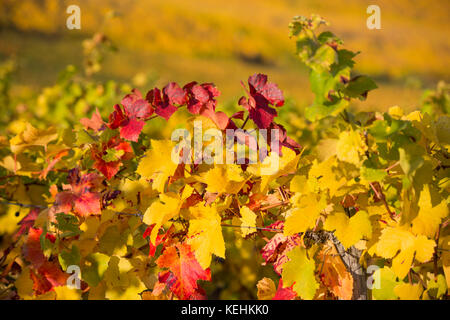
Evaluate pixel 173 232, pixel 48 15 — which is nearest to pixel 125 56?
pixel 48 15

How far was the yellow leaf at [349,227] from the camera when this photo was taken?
83 cm

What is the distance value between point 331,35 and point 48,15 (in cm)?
1833

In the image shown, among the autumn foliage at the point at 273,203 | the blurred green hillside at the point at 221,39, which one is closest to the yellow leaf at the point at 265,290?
the autumn foliage at the point at 273,203

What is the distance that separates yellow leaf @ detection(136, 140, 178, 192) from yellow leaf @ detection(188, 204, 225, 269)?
0.32 ft

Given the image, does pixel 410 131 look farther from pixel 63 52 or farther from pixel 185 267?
pixel 63 52

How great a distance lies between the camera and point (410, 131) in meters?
0.83

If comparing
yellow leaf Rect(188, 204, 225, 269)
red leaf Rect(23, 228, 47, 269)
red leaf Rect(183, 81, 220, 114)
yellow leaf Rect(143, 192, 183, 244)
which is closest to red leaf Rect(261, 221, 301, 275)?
yellow leaf Rect(188, 204, 225, 269)

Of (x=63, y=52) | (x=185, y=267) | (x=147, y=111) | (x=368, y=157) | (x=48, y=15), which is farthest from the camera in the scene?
(x=48, y=15)

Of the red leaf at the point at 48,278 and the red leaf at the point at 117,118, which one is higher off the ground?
the red leaf at the point at 117,118

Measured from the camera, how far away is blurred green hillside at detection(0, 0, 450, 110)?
14047mm

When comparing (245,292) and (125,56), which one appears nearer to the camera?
(245,292)

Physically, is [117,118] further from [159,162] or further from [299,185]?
[299,185]

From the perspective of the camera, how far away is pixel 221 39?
18578mm

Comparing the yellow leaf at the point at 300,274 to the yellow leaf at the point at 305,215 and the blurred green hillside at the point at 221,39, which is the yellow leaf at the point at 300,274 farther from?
the blurred green hillside at the point at 221,39
